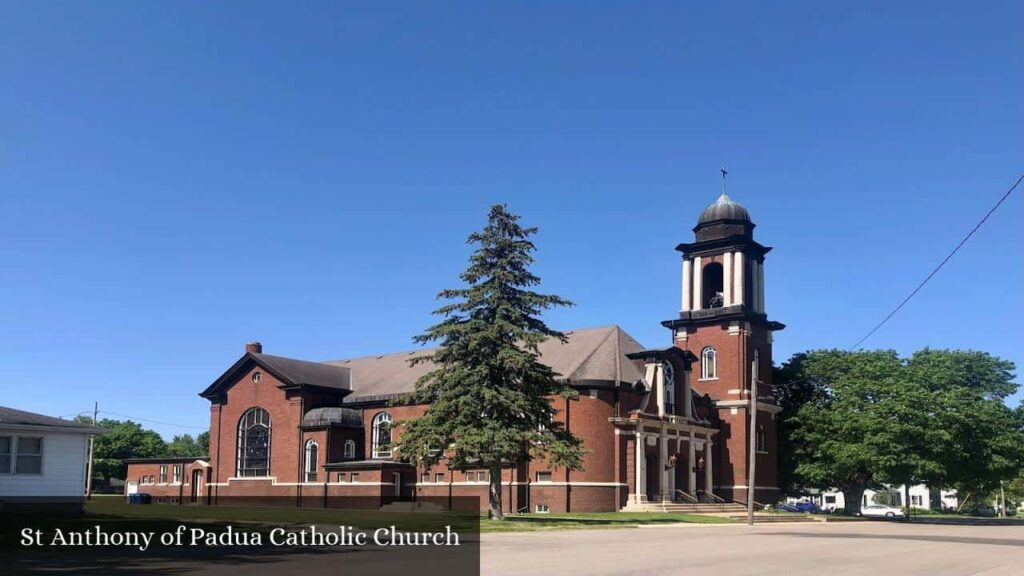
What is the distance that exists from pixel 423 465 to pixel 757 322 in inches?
1171

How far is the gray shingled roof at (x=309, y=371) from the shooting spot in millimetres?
60522

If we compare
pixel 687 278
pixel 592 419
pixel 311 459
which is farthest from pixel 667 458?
pixel 311 459

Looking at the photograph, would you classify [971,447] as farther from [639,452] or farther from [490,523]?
[490,523]

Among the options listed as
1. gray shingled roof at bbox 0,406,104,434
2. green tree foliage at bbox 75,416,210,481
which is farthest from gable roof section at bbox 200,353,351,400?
green tree foliage at bbox 75,416,210,481

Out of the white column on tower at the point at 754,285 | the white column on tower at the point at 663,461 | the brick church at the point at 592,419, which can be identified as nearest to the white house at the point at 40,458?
the brick church at the point at 592,419

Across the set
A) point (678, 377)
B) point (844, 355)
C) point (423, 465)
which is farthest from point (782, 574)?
point (844, 355)

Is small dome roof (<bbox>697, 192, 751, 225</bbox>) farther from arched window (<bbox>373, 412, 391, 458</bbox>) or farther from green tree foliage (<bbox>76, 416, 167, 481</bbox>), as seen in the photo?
green tree foliage (<bbox>76, 416, 167, 481</bbox>)

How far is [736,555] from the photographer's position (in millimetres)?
21531

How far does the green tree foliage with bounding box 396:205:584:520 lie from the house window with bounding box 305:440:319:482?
20.4 meters

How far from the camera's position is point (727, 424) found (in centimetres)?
5853

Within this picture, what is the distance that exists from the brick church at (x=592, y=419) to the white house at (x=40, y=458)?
80.8 ft

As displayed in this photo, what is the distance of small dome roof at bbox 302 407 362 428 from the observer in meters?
58.1

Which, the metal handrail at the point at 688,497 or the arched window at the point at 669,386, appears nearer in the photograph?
the metal handrail at the point at 688,497

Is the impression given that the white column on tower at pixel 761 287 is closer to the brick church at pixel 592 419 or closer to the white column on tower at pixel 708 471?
the brick church at pixel 592 419
